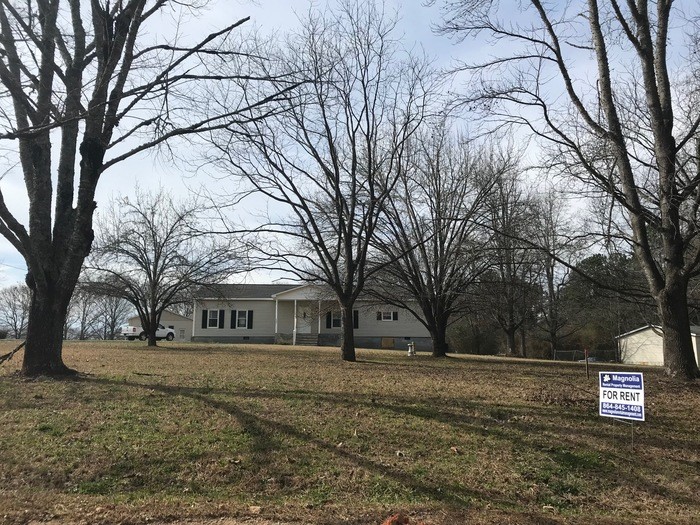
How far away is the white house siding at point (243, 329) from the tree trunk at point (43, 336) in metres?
31.2

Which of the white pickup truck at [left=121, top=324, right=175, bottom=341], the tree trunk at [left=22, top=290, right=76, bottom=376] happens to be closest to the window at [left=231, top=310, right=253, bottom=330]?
the white pickup truck at [left=121, top=324, right=175, bottom=341]

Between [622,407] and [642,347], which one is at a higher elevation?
[622,407]

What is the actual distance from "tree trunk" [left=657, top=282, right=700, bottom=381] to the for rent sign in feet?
20.1

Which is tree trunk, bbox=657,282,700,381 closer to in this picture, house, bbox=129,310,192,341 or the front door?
the front door

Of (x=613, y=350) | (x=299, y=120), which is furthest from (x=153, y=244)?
(x=613, y=350)

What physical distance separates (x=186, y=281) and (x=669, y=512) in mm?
25033

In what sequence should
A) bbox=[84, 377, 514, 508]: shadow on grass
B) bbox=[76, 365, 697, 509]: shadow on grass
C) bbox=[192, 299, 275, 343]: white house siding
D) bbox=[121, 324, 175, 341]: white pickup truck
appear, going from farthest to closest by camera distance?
bbox=[121, 324, 175, 341]: white pickup truck → bbox=[192, 299, 275, 343]: white house siding → bbox=[76, 365, 697, 509]: shadow on grass → bbox=[84, 377, 514, 508]: shadow on grass

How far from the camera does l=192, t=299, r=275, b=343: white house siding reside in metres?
42.4

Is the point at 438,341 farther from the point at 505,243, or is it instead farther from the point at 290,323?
the point at 290,323

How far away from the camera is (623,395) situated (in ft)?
22.6

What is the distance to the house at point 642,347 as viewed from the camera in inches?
1383

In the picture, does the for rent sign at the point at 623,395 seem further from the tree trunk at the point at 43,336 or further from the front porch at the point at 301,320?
the front porch at the point at 301,320

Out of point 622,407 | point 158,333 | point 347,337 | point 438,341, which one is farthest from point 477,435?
point 158,333

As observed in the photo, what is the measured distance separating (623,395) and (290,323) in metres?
36.8
